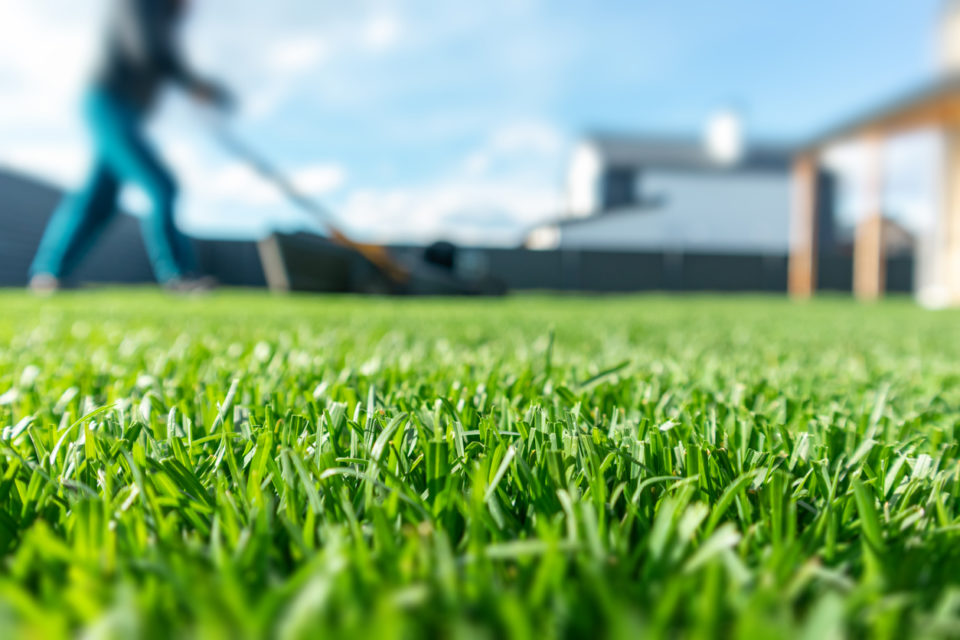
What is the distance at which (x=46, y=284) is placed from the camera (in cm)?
510

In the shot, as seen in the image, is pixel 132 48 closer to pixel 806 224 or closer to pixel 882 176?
pixel 882 176

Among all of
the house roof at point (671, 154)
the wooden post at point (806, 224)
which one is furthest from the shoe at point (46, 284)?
the house roof at point (671, 154)

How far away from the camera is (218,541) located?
44cm

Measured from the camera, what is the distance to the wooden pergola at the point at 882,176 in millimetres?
7793

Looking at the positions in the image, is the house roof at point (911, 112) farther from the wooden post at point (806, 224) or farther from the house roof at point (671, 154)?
the house roof at point (671, 154)

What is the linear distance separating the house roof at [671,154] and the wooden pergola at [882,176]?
17.8m

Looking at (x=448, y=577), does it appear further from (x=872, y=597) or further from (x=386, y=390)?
(x=386, y=390)

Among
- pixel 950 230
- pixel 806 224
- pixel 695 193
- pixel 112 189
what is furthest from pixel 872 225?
pixel 695 193

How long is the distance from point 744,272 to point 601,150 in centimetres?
1045

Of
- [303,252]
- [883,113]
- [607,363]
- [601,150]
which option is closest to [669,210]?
[601,150]

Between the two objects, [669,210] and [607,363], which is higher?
[669,210]

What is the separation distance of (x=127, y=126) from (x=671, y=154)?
26.9 meters

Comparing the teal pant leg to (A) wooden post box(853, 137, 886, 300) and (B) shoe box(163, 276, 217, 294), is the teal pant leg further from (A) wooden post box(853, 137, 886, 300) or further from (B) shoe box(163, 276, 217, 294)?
(A) wooden post box(853, 137, 886, 300)

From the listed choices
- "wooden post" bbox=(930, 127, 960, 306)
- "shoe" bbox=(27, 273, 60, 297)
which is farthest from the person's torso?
"wooden post" bbox=(930, 127, 960, 306)
